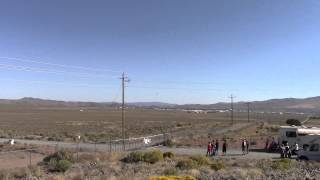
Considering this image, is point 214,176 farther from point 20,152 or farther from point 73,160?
point 20,152

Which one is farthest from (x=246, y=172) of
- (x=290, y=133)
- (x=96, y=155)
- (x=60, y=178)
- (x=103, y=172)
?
(x=290, y=133)

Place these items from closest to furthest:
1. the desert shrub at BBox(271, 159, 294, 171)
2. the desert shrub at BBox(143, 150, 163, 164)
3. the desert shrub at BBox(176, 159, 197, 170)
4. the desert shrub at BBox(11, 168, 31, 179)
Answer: the desert shrub at BBox(11, 168, 31, 179) < the desert shrub at BBox(176, 159, 197, 170) < the desert shrub at BBox(271, 159, 294, 171) < the desert shrub at BBox(143, 150, 163, 164)

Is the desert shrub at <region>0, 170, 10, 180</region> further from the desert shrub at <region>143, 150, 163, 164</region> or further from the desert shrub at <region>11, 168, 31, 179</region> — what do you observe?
the desert shrub at <region>143, 150, 163, 164</region>

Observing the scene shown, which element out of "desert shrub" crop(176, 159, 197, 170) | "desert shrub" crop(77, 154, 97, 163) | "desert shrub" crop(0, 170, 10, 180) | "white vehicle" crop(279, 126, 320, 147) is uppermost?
"white vehicle" crop(279, 126, 320, 147)

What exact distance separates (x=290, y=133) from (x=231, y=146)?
8344 millimetres

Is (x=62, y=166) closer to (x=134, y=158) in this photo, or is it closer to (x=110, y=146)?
(x=134, y=158)

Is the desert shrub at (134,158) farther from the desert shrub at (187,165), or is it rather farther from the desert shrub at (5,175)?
the desert shrub at (5,175)

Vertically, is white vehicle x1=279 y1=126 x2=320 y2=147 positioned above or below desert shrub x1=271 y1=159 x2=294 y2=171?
above

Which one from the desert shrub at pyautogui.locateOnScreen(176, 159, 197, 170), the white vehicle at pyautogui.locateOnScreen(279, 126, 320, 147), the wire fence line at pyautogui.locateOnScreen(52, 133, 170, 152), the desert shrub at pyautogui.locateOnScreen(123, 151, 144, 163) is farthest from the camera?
the wire fence line at pyautogui.locateOnScreen(52, 133, 170, 152)

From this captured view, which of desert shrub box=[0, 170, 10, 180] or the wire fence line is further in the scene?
the wire fence line

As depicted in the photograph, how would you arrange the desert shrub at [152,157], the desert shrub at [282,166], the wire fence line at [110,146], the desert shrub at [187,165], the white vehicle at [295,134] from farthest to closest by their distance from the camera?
the wire fence line at [110,146] → the white vehicle at [295,134] → the desert shrub at [152,157] → the desert shrub at [282,166] → the desert shrub at [187,165]

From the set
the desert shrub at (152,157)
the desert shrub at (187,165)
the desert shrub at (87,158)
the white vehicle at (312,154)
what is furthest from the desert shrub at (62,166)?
the white vehicle at (312,154)

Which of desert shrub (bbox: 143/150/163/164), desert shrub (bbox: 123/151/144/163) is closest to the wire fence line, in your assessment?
desert shrub (bbox: 123/151/144/163)

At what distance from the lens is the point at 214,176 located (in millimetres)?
25156
